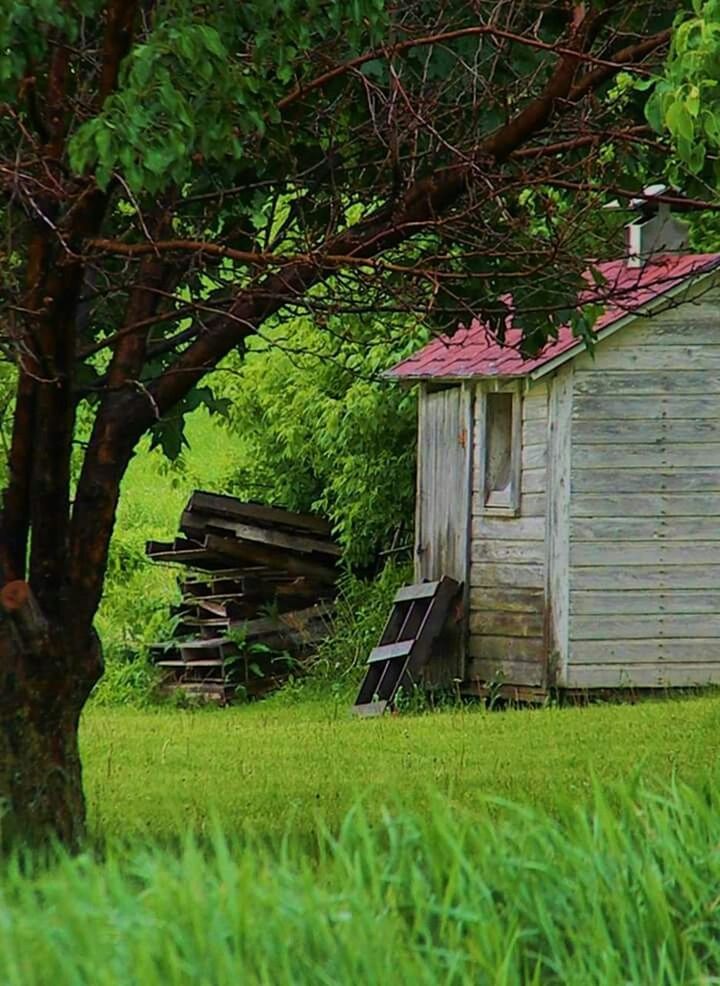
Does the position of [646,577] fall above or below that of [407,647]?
above

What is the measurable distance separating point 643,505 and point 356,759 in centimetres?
536

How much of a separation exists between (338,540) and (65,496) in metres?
13.0

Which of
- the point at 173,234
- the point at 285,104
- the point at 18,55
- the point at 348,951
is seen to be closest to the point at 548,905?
the point at 348,951

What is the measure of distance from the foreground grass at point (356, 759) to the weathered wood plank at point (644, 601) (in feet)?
2.61

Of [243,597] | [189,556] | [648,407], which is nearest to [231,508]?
[189,556]

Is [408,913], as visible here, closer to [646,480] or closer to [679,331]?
[646,480]

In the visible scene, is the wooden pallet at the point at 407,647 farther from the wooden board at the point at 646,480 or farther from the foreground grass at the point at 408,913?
the foreground grass at the point at 408,913

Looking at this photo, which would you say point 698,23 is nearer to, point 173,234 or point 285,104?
point 285,104

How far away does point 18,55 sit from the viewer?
5965 millimetres

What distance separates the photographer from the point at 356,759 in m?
13.0

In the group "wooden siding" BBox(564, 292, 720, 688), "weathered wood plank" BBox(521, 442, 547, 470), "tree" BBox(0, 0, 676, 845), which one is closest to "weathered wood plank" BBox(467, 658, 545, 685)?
"wooden siding" BBox(564, 292, 720, 688)

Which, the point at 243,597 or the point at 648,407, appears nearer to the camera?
the point at 648,407

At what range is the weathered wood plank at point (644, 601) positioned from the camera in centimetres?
1745

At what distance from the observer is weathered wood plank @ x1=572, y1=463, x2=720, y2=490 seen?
57.5 feet
